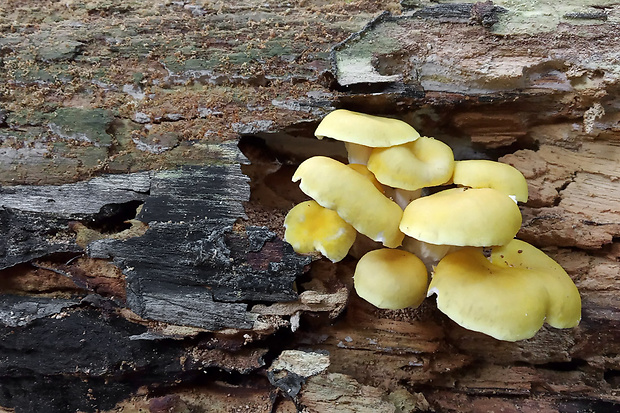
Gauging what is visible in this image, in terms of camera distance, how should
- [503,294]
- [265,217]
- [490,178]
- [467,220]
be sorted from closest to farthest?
[467,220] < [503,294] < [490,178] < [265,217]

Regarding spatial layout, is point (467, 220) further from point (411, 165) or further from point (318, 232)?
point (318, 232)

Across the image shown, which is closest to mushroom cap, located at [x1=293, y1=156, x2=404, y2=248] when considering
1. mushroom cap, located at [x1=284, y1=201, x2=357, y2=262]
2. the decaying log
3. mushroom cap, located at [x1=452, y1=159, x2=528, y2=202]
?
mushroom cap, located at [x1=284, y1=201, x2=357, y2=262]

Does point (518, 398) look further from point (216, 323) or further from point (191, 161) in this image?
point (191, 161)

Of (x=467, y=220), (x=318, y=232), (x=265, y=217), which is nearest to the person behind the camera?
(x=467, y=220)

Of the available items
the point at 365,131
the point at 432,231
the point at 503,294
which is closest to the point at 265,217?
the point at 365,131

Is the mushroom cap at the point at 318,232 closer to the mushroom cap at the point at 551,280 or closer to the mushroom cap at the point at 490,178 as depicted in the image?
the mushroom cap at the point at 490,178

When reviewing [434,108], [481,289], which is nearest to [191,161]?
[434,108]

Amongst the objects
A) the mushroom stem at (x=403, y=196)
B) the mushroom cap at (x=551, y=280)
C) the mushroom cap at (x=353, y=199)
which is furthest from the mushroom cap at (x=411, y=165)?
the mushroom cap at (x=551, y=280)
